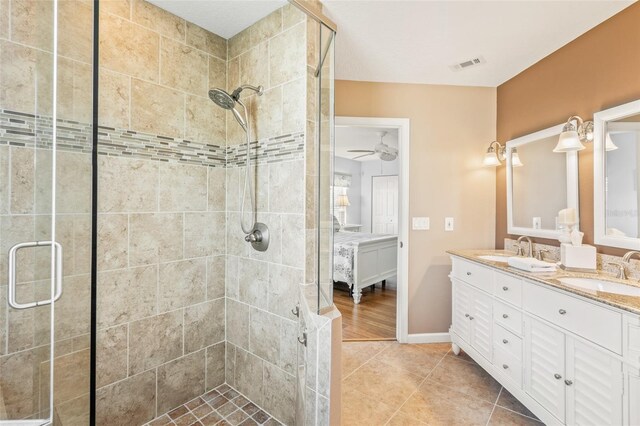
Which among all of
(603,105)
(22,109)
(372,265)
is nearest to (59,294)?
(22,109)

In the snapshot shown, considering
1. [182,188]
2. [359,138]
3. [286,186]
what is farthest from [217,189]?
[359,138]

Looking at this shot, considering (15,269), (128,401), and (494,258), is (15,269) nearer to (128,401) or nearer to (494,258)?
(128,401)

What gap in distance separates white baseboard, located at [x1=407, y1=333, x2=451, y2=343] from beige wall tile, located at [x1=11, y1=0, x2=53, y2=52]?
9.78ft

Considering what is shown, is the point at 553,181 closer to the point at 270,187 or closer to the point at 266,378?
the point at 270,187

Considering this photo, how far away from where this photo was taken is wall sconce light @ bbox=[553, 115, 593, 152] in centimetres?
183

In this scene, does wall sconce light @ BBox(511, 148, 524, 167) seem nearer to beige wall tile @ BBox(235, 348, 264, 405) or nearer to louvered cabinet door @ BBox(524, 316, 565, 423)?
louvered cabinet door @ BBox(524, 316, 565, 423)

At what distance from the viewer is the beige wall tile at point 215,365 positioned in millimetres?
1780

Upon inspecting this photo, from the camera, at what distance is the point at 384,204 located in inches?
282

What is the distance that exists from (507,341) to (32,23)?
269 cm

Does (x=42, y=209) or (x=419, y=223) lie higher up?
(x=42, y=209)

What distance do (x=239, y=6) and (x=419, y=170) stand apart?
6.30 feet

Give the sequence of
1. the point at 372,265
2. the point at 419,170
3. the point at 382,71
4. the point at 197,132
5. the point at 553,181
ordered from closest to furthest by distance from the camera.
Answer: the point at 197,132 → the point at 553,181 → the point at 382,71 → the point at 419,170 → the point at 372,265

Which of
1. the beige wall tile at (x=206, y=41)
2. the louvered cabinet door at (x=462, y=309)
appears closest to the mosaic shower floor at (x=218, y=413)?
the louvered cabinet door at (x=462, y=309)

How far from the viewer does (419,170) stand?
2.68 metres
